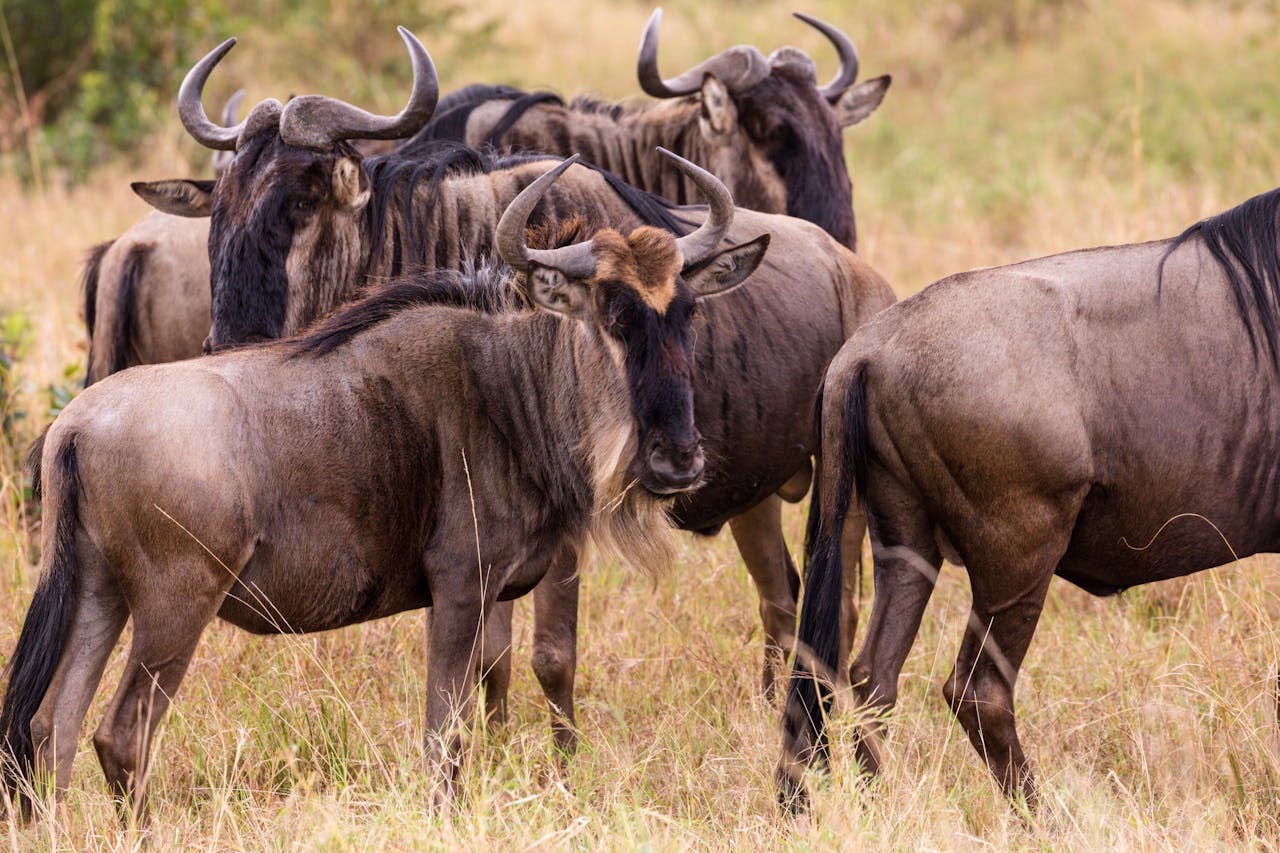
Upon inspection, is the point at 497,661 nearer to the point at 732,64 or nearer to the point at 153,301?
the point at 153,301

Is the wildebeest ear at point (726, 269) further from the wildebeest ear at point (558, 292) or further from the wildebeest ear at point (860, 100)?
the wildebeest ear at point (860, 100)

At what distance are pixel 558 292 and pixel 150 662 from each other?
1.39 m

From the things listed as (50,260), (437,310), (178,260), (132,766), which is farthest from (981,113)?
(132,766)

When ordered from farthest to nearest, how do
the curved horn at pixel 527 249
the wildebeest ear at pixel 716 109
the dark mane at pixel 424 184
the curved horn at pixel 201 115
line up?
the wildebeest ear at pixel 716 109
the curved horn at pixel 201 115
the dark mane at pixel 424 184
the curved horn at pixel 527 249

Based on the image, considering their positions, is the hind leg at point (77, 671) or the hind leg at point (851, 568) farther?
the hind leg at point (851, 568)

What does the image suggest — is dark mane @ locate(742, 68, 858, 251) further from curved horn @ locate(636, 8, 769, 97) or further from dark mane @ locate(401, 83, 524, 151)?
dark mane @ locate(401, 83, 524, 151)

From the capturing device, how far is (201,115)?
16.5 ft

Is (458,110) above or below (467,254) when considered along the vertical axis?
above

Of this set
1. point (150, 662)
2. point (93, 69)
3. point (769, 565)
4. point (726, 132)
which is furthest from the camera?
point (93, 69)

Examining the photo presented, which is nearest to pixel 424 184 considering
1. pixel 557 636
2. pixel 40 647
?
pixel 557 636

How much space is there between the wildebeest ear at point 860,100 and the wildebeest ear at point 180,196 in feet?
11.0

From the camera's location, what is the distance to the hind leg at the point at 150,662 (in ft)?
11.7

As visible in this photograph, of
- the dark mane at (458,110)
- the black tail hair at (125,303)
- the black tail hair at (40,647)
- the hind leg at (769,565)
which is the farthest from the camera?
the dark mane at (458,110)

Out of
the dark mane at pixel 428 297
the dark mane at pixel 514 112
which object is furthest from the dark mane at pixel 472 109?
the dark mane at pixel 428 297
